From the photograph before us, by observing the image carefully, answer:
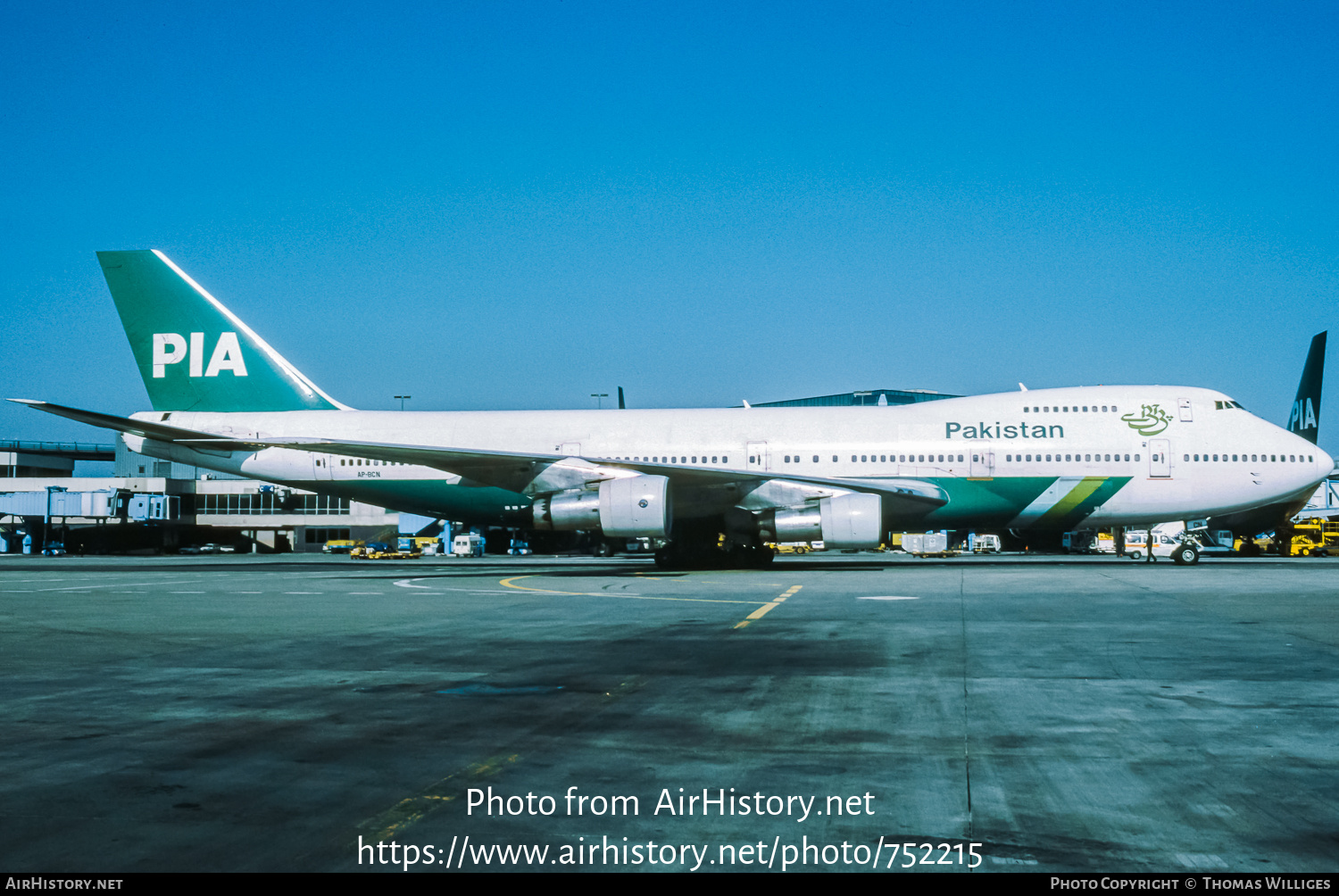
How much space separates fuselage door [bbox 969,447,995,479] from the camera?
1070 inches

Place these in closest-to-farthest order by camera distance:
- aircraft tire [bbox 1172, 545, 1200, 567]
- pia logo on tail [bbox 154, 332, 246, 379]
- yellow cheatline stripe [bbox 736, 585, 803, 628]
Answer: yellow cheatline stripe [bbox 736, 585, 803, 628] → pia logo on tail [bbox 154, 332, 246, 379] → aircraft tire [bbox 1172, 545, 1200, 567]

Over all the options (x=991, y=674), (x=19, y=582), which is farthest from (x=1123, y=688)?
(x=19, y=582)

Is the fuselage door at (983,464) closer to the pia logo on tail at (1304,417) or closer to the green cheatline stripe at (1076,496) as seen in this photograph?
the green cheatline stripe at (1076,496)

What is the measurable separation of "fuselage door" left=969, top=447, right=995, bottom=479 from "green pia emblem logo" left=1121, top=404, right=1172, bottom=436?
3884 mm

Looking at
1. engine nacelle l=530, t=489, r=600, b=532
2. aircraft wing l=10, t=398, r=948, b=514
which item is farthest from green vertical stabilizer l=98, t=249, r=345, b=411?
engine nacelle l=530, t=489, r=600, b=532

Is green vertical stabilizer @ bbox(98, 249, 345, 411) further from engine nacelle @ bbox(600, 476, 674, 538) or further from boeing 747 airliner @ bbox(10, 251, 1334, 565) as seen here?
engine nacelle @ bbox(600, 476, 674, 538)

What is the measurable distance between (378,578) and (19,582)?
28.2 ft

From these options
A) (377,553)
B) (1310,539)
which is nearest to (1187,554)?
(1310,539)

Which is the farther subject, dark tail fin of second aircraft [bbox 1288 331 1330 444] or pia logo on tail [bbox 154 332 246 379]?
dark tail fin of second aircraft [bbox 1288 331 1330 444]

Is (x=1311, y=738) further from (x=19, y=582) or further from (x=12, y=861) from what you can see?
(x=19, y=582)

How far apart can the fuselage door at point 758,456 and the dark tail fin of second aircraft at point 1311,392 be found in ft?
130

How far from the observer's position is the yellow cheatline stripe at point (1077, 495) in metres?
27.1

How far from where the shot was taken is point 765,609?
627 inches

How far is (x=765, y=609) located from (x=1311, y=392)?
5088 cm
